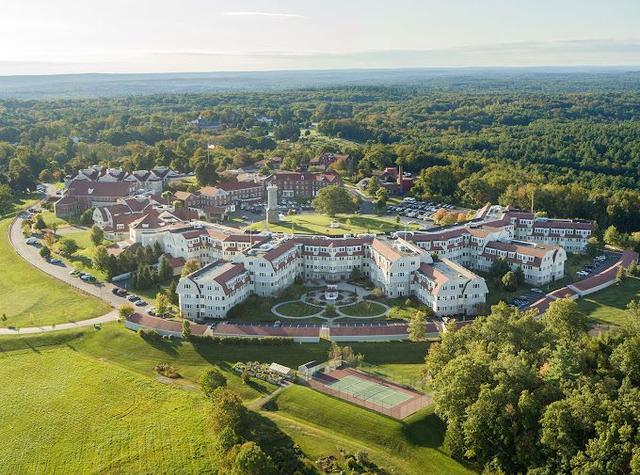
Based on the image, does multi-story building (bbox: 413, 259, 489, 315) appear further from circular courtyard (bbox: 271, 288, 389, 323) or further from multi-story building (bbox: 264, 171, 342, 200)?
multi-story building (bbox: 264, 171, 342, 200)

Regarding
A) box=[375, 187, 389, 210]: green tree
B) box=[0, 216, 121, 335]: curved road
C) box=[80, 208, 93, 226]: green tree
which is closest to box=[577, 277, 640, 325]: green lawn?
box=[375, 187, 389, 210]: green tree

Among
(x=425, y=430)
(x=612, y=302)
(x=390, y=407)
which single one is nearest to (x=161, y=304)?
(x=390, y=407)

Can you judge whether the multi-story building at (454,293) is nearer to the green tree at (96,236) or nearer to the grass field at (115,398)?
the grass field at (115,398)

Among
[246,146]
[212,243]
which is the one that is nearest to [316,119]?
[246,146]

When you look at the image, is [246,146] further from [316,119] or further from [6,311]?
[6,311]

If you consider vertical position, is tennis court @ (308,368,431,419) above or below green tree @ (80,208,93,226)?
below

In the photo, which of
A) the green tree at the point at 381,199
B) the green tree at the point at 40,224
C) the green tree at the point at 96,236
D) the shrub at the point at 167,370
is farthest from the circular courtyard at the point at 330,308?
the green tree at the point at 40,224

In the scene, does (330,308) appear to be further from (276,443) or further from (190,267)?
(276,443)
